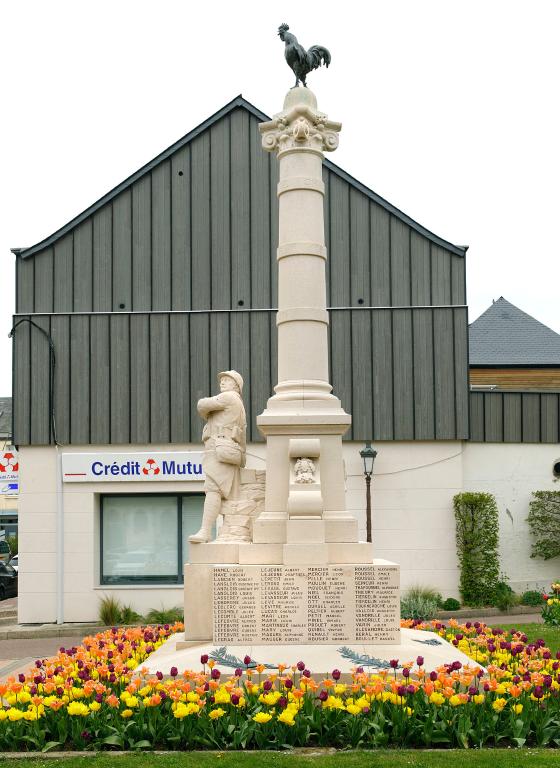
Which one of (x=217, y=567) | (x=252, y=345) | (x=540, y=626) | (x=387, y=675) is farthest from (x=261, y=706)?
(x=252, y=345)

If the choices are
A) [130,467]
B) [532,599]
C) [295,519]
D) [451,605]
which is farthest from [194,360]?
[295,519]

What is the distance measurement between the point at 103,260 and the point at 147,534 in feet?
20.9

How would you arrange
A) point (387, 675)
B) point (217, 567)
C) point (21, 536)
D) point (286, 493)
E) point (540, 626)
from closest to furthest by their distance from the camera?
point (387, 675) < point (217, 567) < point (286, 493) < point (540, 626) < point (21, 536)

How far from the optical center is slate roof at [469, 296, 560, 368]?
3083cm

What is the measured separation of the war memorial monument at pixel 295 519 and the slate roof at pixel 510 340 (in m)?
19.4

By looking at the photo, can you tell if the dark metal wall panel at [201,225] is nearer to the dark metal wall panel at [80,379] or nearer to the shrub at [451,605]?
the dark metal wall panel at [80,379]

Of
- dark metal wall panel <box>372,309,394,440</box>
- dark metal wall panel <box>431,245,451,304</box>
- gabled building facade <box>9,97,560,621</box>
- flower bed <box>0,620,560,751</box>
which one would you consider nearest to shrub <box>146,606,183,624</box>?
gabled building facade <box>9,97,560,621</box>

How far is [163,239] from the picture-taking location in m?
22.8

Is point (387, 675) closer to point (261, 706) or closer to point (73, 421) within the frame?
point (261, 706)

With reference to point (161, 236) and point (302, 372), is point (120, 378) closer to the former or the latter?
point (161, 236)

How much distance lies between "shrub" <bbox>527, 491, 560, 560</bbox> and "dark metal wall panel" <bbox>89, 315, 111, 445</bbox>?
9.82 meters

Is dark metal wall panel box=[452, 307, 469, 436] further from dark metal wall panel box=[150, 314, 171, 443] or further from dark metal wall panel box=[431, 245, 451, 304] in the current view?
dark metal wall panel box=[150, 314, 171, 443]

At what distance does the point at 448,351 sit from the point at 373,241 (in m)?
3.04

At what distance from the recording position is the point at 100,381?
2233cm
